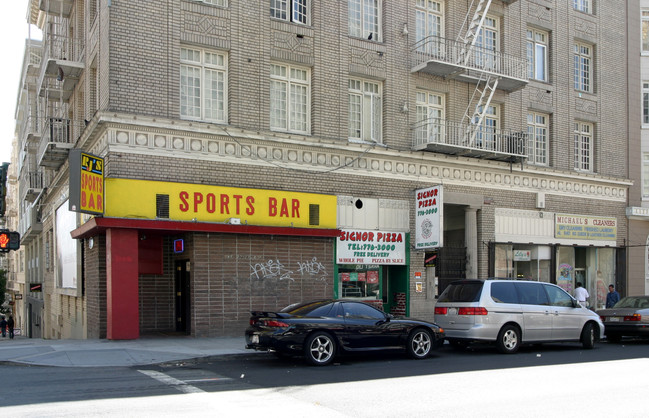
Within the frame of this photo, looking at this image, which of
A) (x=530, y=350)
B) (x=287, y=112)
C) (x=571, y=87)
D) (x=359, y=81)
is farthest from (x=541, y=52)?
(x=530, y=350)

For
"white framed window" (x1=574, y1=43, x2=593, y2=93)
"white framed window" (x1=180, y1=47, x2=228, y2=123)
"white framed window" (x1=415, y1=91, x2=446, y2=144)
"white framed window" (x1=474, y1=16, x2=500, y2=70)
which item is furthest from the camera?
"white framed window" (x1=574, y1=43, x2=593, y2=93)

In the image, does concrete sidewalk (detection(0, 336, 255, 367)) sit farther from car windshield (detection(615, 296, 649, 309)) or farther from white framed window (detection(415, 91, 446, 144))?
car windshield (detection(615, 296, 649, 309))

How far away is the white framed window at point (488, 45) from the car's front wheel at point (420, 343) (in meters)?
11.6

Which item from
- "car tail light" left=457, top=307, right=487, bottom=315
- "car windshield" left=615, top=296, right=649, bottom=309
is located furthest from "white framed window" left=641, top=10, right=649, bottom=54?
"car tail light" left=457, top=307, right=487, bottom=315

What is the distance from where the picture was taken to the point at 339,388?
9.84m

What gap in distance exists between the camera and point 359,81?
66.3ft

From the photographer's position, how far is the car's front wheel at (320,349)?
39.9 ft

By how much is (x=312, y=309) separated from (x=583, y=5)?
68.6ft

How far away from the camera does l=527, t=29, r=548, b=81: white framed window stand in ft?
80.3

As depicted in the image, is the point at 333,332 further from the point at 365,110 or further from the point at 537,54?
the point at 537,54

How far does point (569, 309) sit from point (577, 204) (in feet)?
35.0

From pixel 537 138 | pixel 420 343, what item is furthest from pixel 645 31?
pixel 420 343

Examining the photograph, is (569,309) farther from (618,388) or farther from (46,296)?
(46,296)

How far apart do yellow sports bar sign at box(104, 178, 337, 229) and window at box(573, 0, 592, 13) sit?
50.0ft
